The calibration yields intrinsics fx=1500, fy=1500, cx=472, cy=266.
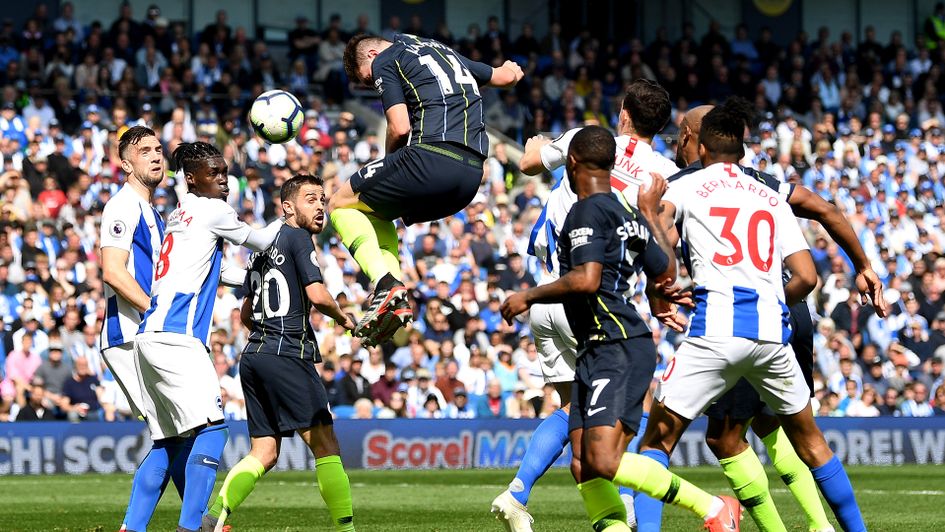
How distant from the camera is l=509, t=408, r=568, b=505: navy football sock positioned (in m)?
8.24

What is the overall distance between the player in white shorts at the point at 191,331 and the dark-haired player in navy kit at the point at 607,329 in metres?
2.05

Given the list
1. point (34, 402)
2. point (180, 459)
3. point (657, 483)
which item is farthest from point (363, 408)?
point (657, 483)

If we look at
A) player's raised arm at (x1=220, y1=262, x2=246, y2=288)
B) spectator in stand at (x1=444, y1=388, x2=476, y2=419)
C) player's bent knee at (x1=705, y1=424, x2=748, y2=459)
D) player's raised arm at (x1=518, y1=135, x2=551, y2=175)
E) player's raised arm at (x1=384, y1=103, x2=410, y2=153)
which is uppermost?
player's raised arm at (x1=384, y1=103, x2=410, y2=153)

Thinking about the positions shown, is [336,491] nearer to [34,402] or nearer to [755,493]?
[755,493]

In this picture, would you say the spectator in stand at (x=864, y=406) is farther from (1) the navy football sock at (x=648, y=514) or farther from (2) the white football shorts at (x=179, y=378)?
(2) the white football shorts at (x=179, y=378)

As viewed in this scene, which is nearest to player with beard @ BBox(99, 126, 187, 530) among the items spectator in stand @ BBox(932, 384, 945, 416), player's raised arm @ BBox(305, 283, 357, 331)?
player's raised arm @ BBox(305, 283, 357, 331)

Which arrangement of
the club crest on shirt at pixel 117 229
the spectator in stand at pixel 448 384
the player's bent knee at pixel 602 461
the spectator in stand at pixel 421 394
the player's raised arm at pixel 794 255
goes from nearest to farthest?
1. the player's bent knee at pixel 602 461
2. the player's raised arm at pixel 794 255
3. the club crest on shirt at pixel 117 229
4. the spectator in stand at pixel 421 394
5. the spectator in stand at pixel 448 384

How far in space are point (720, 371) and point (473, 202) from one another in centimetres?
1474

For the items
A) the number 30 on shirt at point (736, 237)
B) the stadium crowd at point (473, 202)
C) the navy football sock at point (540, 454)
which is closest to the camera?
the number 30 on shirt at point (736, 237)

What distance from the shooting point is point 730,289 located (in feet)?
24.7

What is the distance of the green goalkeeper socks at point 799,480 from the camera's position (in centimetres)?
816

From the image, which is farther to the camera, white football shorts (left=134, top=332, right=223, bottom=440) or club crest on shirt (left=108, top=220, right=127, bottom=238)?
club crest on shirt (left=108, top=220, right=127, bottom=238)

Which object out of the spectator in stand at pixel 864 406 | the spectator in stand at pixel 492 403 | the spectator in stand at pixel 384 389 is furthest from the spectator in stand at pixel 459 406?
the spectator in stand at pixel 864 406

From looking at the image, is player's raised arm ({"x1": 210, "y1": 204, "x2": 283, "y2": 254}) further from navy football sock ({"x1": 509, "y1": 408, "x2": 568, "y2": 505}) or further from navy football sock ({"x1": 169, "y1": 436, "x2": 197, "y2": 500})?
navy football sock ({"x1": 509, "y1": 408, "x2": 568, "y2": 505})
